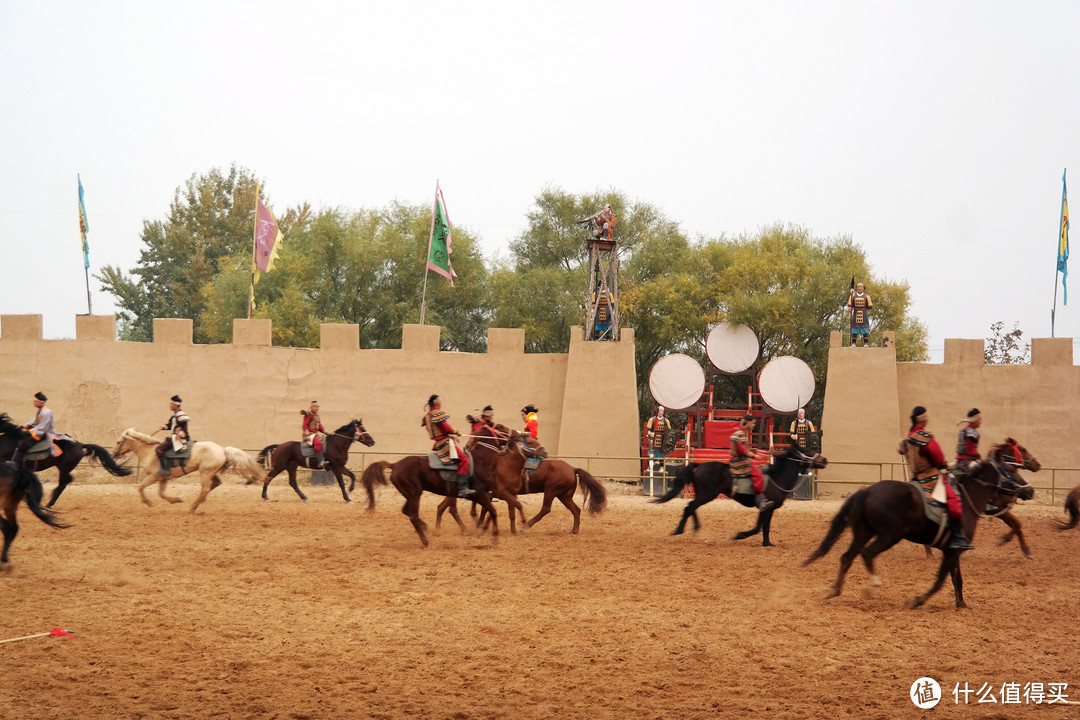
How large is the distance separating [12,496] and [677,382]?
17456mm

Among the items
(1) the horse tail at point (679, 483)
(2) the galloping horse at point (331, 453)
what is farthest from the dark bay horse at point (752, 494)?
(2) the galloping horse at point (331, 453)

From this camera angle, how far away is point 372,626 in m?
9.80

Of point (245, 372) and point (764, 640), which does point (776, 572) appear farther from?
point (245, 372)

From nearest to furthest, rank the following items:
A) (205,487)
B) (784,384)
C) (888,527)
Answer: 1. (888,527)
2. (205,487)
3. (784,384)

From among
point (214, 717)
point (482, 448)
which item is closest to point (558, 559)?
point (482, 448)

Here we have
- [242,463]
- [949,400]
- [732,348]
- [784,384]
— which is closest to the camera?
[242,463]

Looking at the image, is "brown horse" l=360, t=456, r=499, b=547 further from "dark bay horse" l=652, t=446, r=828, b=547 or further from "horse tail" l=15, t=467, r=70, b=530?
"horse tail" l=15, t=467, r=70, b=530

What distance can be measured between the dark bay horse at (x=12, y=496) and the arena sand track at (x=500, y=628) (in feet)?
1.85

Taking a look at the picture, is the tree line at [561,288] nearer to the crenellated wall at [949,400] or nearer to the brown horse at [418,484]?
the crenellated wall at [949,400]

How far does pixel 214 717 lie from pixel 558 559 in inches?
283

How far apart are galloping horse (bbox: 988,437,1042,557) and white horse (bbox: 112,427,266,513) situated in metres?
13.5

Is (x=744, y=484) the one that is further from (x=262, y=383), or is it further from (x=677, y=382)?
(x=262, y=383)

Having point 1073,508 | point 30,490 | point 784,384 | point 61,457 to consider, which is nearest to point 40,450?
point 61,457

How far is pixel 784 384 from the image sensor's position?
84.6 ft
